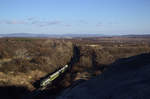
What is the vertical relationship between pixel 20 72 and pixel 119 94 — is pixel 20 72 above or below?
below

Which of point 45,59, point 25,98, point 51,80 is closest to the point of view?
point 25,98

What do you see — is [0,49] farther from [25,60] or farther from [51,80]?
[51,80]

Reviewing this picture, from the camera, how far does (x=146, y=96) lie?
6.26 meters

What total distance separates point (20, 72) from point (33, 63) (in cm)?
421

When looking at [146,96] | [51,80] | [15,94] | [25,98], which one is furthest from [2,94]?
[146,96]

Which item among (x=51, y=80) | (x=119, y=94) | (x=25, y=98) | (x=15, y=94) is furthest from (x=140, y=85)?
(x=51, y=80)

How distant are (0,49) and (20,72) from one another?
11189 millimetres

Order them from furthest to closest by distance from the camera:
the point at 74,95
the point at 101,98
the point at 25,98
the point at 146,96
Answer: the point at 25,98 → the point at 74,95 → the point at 101,98 → the point at 146,96

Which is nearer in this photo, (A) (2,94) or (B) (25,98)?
(B) (25,98)

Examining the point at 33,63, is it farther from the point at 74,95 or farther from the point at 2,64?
the point at 74,95

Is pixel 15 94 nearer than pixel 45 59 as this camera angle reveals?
Yes

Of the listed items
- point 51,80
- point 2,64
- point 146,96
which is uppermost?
point 146,96

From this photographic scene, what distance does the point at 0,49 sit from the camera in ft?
102

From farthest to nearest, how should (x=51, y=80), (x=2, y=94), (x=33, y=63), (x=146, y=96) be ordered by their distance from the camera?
(x=33, y=63) → (x=51, y=80) → (x=2, y=94) → (x=146, y=96)
